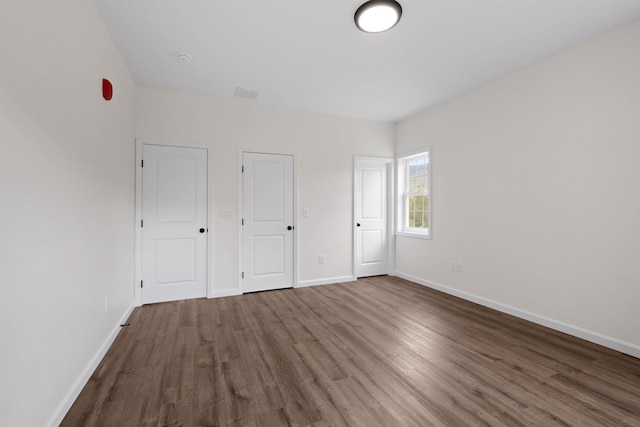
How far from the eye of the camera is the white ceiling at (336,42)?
222cm

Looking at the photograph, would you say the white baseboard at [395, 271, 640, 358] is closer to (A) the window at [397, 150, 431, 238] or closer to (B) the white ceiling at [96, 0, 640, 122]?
(A) the window at [397, 150, 431, 238]

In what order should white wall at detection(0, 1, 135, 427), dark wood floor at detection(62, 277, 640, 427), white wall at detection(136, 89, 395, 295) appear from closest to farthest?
white wall at detection(0, 1, 135, 427), dark wood floor at detection(62, 277, 640, 427), white wall at detection(136, 89, 395, 295)

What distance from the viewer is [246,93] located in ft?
12.4

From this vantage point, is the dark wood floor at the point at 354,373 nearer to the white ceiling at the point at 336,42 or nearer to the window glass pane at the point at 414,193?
the window glass pane at the point at 414,193

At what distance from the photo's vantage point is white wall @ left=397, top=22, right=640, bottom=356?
243 cm

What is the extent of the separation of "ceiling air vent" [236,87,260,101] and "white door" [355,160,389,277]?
6.48ft

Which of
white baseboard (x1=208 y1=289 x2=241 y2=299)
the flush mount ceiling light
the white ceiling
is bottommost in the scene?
white baseboard (x1=208 y1=289 x2=241 y2=299)

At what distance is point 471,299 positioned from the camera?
3732mm

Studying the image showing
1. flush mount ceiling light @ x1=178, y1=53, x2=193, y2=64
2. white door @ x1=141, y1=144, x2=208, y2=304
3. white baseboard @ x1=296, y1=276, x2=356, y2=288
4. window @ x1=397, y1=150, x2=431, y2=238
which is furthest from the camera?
window @ x1=397, y1=150, x2=431, y2=238

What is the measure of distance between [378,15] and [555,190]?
2399mm

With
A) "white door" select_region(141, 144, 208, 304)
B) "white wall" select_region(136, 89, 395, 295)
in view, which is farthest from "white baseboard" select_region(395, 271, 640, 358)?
"white door" select_region(141, 144, 208, 304)

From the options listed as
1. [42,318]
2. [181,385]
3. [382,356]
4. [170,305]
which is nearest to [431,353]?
[382,356]

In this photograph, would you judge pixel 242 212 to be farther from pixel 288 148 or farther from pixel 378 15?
pixel 378 15

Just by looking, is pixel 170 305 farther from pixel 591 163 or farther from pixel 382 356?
pixel 591 163
